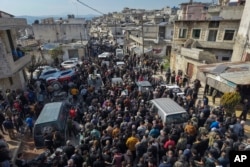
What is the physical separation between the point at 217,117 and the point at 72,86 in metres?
11.1

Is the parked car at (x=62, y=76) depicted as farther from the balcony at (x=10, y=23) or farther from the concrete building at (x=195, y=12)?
the concrete building at (x=195, y=12)

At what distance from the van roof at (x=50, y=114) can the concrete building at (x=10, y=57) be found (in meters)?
5.75

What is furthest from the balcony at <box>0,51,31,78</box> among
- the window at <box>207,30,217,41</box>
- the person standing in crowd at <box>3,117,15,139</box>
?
the window at <box>207,30,217,41</box>

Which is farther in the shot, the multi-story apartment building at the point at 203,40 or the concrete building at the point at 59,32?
the concrete building at the point at 59,32

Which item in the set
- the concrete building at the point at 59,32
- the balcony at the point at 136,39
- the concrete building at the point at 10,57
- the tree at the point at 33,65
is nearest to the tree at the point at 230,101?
the concrete building at the point at 10,57

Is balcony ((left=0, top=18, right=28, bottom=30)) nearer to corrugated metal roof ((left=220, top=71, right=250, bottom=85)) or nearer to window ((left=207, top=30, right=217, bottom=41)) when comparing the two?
corrugated metal roof ((left=220, top=71, right=250, bottom=85))

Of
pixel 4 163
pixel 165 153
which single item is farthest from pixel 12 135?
pixel 165 153

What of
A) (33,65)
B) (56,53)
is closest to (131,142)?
(33,65)

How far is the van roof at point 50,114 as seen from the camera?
31.6ft

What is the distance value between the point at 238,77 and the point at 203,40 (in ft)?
42.4

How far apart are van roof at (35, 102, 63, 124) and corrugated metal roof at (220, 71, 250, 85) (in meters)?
10.7

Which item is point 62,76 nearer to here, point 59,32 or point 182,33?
point 182,33

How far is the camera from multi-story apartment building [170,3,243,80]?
19972 millimetres

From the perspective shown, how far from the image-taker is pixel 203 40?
2444 cm
